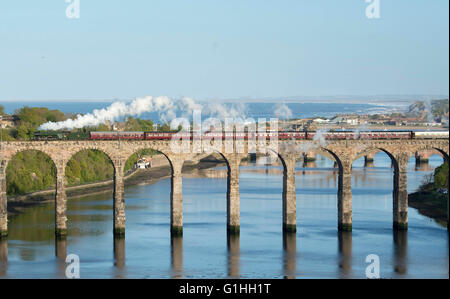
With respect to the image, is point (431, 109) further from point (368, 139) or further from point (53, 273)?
point (53, 273)

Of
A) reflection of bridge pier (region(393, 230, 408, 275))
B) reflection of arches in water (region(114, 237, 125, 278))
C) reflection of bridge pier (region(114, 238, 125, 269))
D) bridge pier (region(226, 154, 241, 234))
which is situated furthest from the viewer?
bridge pier (region(226, 154, 241, 234))

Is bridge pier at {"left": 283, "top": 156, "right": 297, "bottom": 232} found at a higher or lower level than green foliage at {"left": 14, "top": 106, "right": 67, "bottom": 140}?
lower

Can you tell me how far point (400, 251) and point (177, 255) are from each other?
17378mm

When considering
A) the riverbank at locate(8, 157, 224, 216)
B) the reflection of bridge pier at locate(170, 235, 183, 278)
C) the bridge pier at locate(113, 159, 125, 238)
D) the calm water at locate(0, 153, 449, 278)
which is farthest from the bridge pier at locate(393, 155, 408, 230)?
the riverbank at locate(8, 157, 224, 216)

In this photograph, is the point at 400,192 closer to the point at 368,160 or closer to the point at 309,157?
the point at 368,160

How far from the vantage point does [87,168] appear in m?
124

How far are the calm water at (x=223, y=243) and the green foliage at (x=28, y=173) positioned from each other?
613 cm

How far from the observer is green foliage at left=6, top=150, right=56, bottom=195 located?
10700cm

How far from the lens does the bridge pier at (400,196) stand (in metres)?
84.5

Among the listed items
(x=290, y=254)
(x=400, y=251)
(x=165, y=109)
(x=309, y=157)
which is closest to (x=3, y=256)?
(x=290, y=254)

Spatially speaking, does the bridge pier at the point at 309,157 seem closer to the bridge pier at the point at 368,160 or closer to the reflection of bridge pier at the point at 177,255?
the bridge pier at the point at 368,160

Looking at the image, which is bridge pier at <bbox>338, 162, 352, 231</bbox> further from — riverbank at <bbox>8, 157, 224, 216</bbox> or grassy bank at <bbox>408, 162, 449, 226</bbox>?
riverbank at <bbox>8, 157, 224, 216</bbox>

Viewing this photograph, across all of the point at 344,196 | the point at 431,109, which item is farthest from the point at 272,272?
the point at 431,109

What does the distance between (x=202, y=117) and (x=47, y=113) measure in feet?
140
